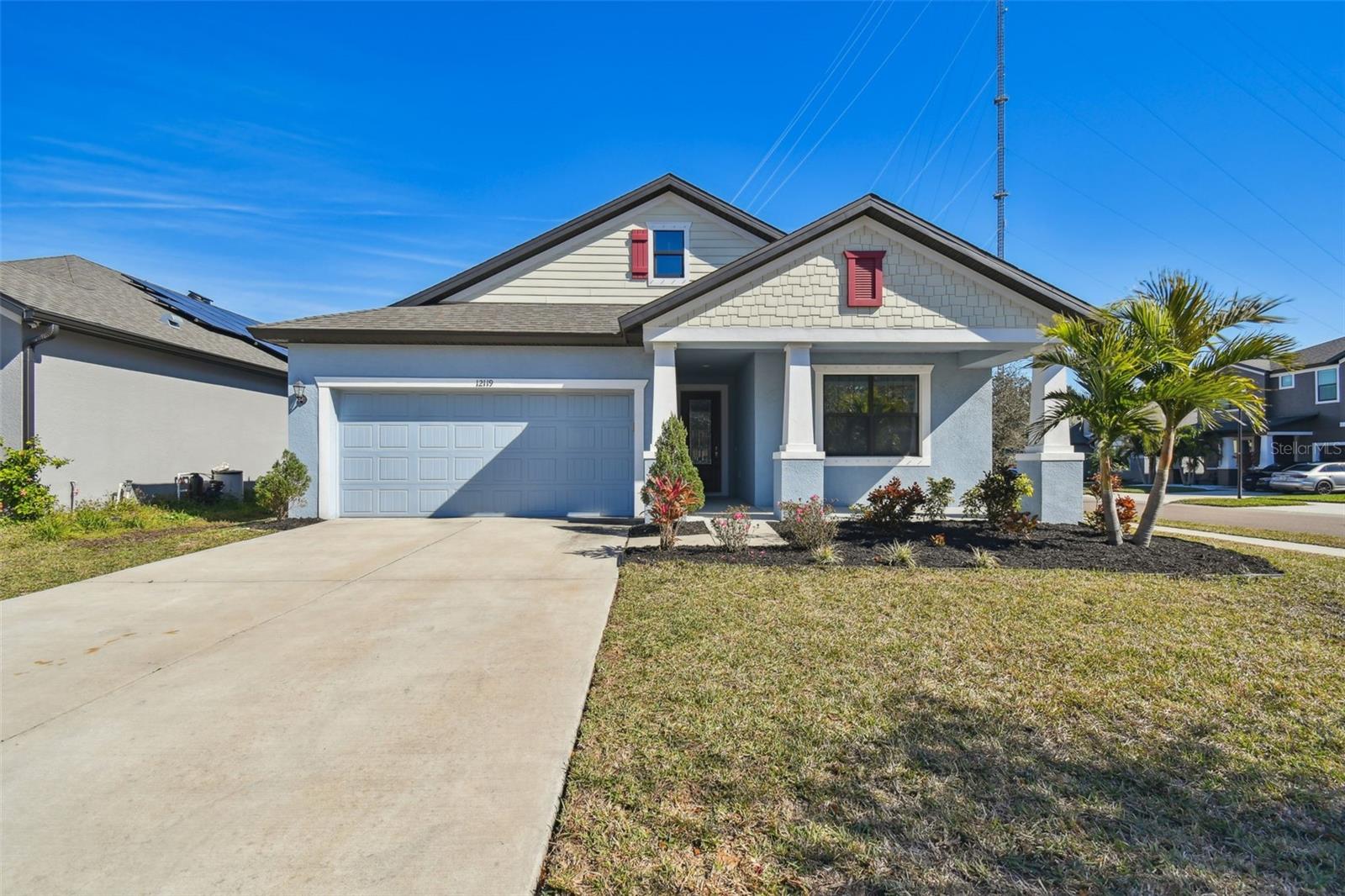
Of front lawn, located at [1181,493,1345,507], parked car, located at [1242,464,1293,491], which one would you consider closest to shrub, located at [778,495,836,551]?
front lawn, located at [1181,493,1345,507]

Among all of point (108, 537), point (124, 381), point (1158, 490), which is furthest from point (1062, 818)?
point (124, 381)

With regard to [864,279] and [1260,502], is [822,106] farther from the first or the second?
[1260,502]

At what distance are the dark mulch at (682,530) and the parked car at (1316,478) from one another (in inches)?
1114

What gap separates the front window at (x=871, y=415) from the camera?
11570 mm

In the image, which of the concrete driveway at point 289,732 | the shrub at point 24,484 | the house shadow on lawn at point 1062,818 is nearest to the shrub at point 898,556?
the concrete driveway at point 289,732

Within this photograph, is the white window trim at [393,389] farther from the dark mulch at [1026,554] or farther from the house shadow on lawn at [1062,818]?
the house shadow on lawn at [1062,818]

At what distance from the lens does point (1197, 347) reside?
7527 millimetres

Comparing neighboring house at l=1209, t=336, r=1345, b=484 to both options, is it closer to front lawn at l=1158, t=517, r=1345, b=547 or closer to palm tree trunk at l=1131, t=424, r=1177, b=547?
front lawn at l=1158, t=517, r=1345, b=547

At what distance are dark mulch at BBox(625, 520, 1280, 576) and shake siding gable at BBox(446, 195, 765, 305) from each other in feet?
24.5

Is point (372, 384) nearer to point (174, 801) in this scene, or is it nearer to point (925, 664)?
point (174, 801)

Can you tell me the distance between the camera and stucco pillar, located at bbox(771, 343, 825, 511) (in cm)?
976

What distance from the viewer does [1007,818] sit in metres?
2.36

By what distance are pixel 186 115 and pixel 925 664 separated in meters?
15.0

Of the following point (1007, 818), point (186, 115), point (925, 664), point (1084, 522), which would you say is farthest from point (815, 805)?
point (186, 115)
